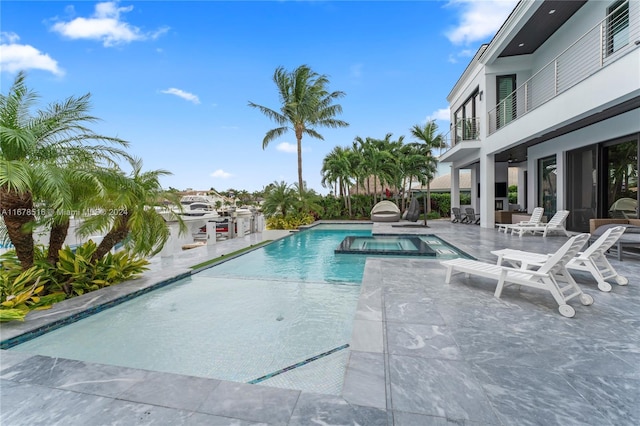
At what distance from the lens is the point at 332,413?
214 centimetres

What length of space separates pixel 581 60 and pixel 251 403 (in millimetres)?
13578

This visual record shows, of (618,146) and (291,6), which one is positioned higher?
(291,6)

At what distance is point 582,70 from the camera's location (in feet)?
32.3

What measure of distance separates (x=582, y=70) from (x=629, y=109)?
200 cm

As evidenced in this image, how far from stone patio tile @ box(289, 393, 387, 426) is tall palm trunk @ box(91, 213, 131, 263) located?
5159mm

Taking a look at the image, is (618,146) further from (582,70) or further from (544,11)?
(544,11)

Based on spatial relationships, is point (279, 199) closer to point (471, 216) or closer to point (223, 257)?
point (223, 257)

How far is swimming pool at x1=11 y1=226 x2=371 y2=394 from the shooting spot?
3303 millimetres

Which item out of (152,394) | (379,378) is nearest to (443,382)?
(379,378)

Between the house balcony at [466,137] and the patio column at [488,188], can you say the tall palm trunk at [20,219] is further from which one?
the house balcony at [466,137]

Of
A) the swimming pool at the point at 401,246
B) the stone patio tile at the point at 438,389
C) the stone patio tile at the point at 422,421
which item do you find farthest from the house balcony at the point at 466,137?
the stone patio tile at the point at 422,421

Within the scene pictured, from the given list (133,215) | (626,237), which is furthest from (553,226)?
(133,215)

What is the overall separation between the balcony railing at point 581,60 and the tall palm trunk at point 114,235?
10.6 m

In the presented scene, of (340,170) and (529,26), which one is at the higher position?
(529,26)
